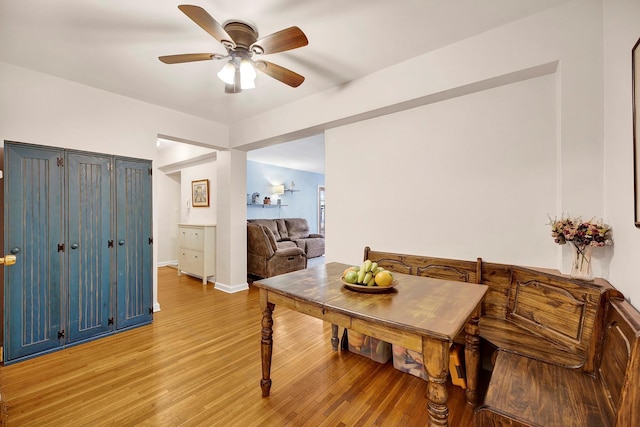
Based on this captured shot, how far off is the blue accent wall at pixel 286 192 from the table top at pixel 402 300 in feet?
18.1

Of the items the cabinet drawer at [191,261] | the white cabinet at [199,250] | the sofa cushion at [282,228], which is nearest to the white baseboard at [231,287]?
the white cabinet at [199,250]

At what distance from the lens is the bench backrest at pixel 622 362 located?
86 centimetres

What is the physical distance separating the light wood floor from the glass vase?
Result: 1065 mm

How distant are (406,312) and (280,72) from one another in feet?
6.16

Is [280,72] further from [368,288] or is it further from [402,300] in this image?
[402,300]

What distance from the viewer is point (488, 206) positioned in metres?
2.16

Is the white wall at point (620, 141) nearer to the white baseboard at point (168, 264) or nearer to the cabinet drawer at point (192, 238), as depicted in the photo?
the cabinet drawer at point (192, 238)

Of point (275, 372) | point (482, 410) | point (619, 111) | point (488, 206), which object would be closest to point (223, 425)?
point (275, 372)

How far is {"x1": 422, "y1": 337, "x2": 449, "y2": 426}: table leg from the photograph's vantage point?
1.05m

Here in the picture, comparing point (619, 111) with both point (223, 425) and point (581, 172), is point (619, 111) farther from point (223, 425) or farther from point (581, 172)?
point (223, 425)

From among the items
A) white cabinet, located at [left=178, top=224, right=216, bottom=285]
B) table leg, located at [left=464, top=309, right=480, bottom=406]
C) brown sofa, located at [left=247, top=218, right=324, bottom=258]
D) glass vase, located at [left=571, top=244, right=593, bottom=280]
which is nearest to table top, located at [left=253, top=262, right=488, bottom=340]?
table leg, located at [left=464, top=309, right=480, bottom=406]

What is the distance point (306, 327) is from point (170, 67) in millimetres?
2882

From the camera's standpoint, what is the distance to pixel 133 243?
9.62 feet

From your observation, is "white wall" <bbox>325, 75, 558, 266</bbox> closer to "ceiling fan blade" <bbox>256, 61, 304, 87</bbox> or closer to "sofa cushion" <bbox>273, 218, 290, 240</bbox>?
"ceiling fan blade" <bbox>256, 61, 304, 87</bbox>
